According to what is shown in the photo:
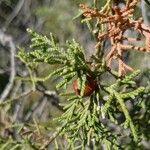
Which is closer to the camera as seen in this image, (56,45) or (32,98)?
(56,45)

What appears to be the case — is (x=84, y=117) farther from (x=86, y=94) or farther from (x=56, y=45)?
(x=56, y=45)

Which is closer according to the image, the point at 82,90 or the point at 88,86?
the point at 82,90

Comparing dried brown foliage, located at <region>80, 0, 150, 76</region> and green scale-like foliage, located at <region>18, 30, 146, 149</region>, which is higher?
dried brown foliage, located at <region>80, 0, 150, 76</region>

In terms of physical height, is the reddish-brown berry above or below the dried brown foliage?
below

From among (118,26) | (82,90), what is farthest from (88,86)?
(118,26)

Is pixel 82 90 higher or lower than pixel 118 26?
lower

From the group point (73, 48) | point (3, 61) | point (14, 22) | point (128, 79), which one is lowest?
point (128, 79)

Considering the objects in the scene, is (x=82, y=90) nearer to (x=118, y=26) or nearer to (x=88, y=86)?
(x=88, y=86)

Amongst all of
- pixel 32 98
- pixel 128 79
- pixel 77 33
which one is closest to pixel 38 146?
pixel 128 79
